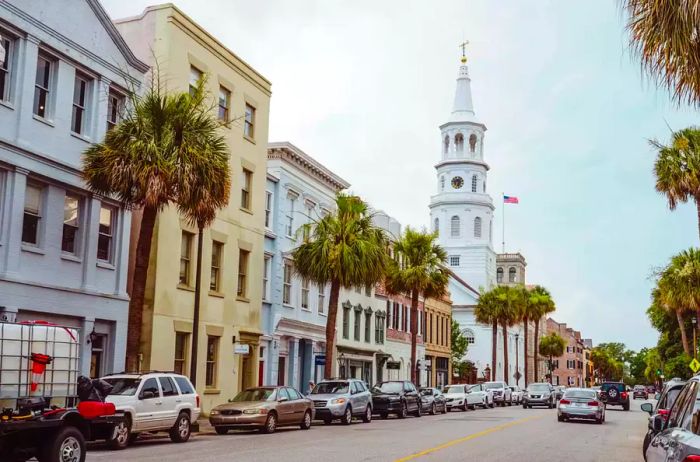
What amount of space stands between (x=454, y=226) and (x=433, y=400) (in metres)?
62.5

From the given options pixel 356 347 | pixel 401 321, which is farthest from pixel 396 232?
pixel 356 347

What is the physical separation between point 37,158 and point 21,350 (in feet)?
35.6

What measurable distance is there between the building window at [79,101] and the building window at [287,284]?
15655 millimetres

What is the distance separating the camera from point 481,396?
169 ft

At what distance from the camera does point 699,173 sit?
3170 cm

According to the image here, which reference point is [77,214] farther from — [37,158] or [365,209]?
[365,209]

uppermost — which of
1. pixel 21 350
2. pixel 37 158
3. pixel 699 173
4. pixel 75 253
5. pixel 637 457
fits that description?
pixel 699 173

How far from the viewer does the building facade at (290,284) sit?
37.8 m

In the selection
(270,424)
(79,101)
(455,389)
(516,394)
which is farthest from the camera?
(516,394)

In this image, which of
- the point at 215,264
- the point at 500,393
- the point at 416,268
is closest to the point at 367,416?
the point at 215,264

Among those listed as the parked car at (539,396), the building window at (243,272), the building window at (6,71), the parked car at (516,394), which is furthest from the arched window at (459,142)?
the building window at (6,71)

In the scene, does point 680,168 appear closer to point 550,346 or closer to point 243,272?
point 243,272

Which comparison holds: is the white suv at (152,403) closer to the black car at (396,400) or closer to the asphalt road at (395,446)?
the asphalt road at (395,446)

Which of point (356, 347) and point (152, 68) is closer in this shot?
point (152, 68)
